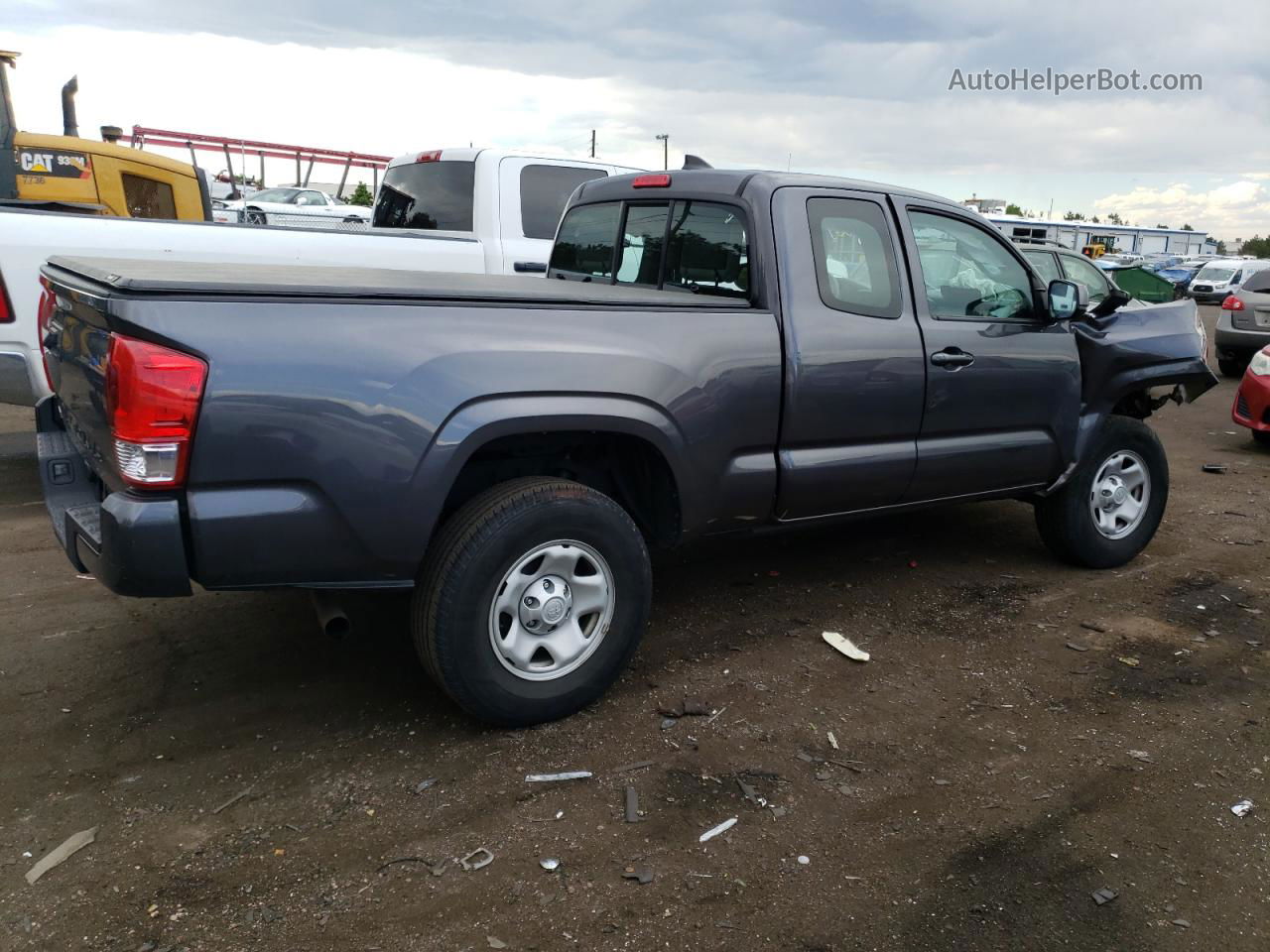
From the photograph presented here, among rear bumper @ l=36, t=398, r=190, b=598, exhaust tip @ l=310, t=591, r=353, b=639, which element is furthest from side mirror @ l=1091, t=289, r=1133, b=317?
rear bumper @ l=36, t=398, r=190, b=598

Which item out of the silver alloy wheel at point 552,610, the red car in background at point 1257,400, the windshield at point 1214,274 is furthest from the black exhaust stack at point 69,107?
the windshield at point 1214,274

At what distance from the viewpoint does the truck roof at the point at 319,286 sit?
8.91ft

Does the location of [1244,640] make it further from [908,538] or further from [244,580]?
[244,580]

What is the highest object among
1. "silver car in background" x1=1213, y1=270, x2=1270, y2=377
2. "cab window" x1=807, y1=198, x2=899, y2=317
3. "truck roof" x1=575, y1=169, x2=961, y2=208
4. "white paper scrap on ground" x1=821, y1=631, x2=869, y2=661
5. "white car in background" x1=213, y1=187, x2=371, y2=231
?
"white car in background" x1=213, y1=187, x2=371, y2=231

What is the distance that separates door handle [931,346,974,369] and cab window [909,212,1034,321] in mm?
161

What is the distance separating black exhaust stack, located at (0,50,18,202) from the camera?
354 inches

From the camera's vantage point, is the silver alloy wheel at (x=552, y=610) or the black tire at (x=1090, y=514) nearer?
the silver alloy wheel at (x=552, y=610)

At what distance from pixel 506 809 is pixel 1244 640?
11.2ft

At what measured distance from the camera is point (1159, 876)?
108 inches

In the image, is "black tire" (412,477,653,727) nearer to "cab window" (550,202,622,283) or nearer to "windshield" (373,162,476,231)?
"cab window" (550,202,622,283)

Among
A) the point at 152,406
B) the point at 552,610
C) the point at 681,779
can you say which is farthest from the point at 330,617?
the point at 681,779

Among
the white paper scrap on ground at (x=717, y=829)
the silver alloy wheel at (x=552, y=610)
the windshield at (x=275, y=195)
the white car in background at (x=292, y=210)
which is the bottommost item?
the white paper scrap on ground at (x=717, y=829)

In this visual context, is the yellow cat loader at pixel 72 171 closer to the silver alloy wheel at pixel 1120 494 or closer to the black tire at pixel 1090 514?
the black tire at pixel 1090 514

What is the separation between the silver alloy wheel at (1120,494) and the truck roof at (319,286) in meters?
2.48
